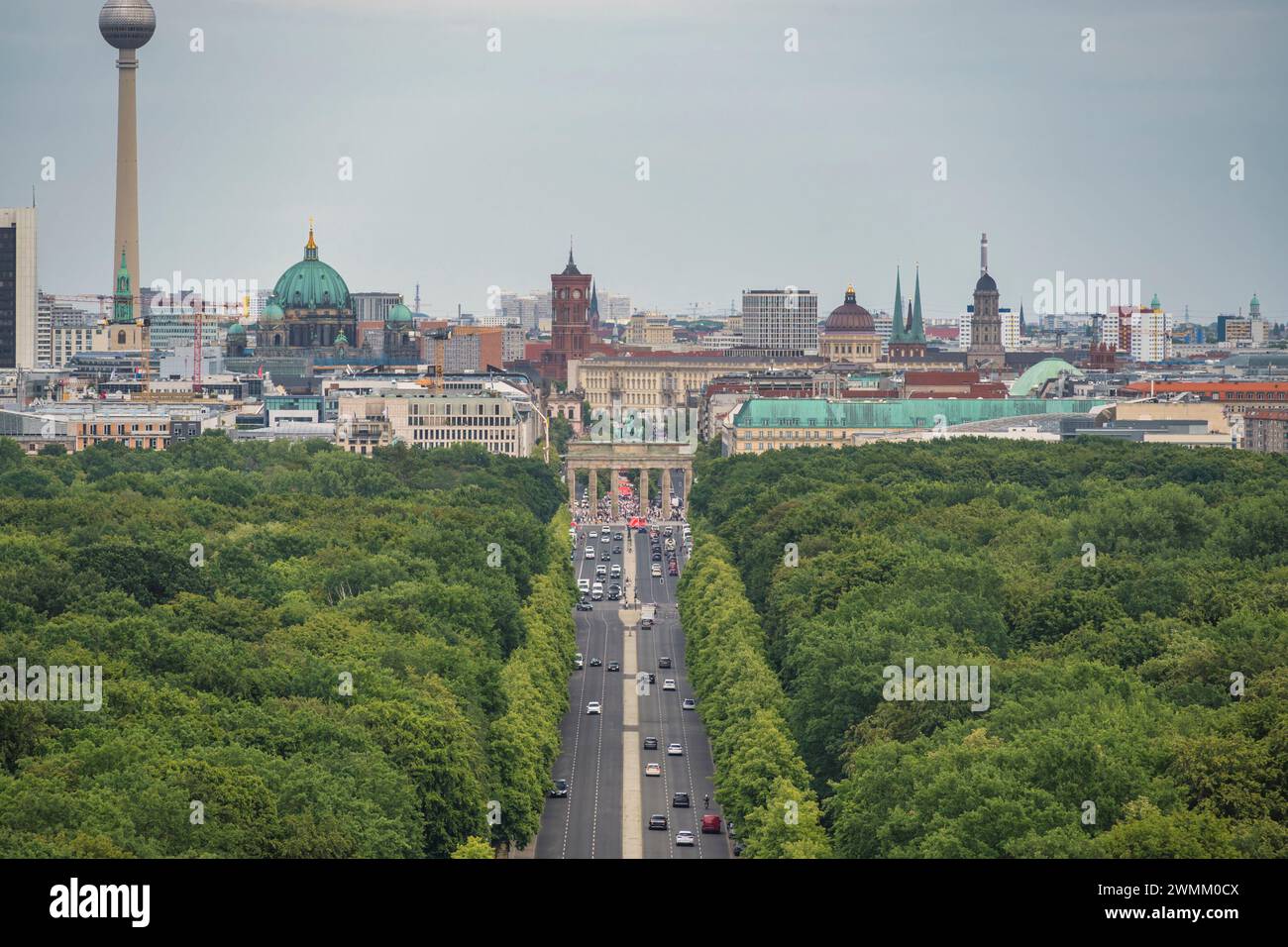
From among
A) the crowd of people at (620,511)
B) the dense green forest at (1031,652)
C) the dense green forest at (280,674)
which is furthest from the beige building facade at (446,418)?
the dense green forest at (280,674)

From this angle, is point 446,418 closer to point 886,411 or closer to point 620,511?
point 620,511

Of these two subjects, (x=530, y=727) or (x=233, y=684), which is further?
(x=530, y=727)

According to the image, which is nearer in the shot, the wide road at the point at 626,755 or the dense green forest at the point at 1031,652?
the dense green forest at the point at 1031,652

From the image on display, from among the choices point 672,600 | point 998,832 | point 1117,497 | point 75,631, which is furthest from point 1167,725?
point 672,600

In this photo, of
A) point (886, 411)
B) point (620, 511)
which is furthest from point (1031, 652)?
point (886, 411)

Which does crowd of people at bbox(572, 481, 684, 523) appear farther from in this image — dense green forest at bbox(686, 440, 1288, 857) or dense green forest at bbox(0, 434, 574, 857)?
dense green forest at bbox(0, 434, 574, 857)

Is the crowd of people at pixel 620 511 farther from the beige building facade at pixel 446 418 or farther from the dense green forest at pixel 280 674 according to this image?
the dense green forest at pixel 280 674

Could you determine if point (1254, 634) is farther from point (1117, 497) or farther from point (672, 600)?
point (672, 600)
